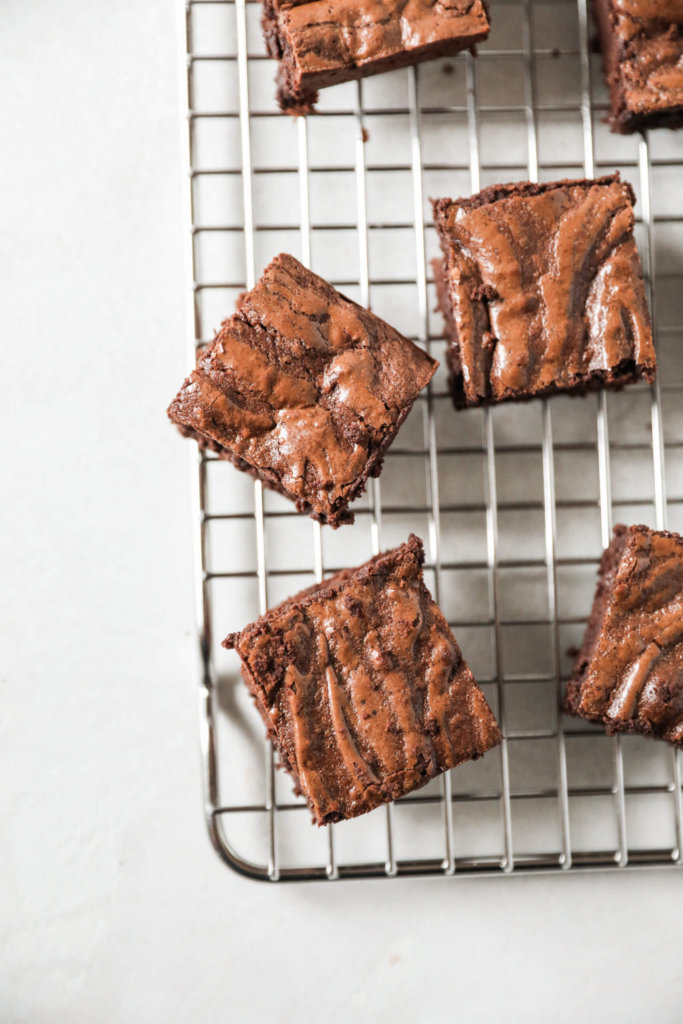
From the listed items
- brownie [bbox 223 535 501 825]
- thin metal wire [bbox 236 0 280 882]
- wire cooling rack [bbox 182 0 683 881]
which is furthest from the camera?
wire cooling rack [bbox 182 0 683 881]

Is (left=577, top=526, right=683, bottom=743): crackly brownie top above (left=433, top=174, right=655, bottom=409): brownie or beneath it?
beneath

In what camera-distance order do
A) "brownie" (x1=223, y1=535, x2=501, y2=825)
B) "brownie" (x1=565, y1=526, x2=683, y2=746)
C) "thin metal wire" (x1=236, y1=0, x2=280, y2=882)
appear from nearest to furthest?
1. "brownie" (x1=223, y1=535, x2=501, y2=825)
2. "brownie" (x1=565, y1=526, x2=683, y2=746)
3. "thin metal wire" (x1=236, y1=0, x2=280, y2=882)

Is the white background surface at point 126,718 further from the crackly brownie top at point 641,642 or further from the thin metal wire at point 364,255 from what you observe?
the crackly brownie top at point 641,642

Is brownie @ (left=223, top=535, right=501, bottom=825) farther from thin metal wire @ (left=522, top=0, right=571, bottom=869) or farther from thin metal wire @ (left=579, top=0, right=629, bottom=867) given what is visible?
thin metal wire @ (left=579, top=0, right=629, bottom=867)

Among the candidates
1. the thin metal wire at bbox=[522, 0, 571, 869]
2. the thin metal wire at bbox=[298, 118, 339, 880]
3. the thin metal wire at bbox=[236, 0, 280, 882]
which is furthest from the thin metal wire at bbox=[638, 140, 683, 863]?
the thin metal wire at bbox=[236, 0, 280, 882]

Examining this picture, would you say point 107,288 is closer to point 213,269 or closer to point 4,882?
point 213,269

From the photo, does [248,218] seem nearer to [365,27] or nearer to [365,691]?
[365,27]

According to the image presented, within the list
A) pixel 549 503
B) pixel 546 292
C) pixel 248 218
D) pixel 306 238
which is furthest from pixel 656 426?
pixel 248 218
